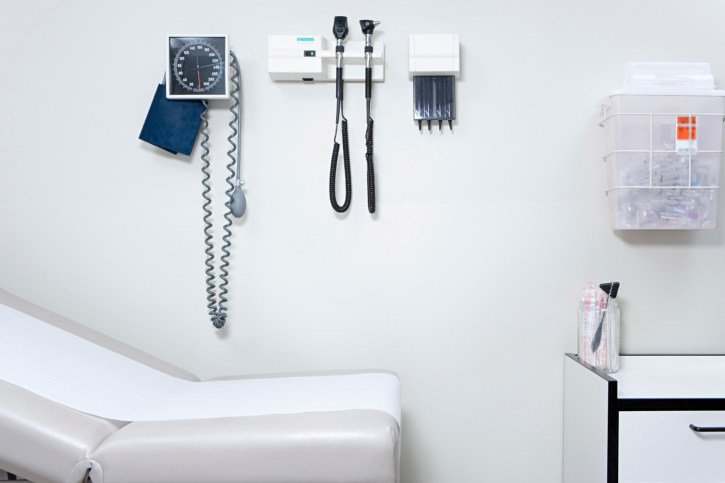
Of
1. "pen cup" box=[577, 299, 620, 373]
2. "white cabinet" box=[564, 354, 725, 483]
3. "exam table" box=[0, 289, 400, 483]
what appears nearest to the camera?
"exam table" box=[0, 289, 400, 483]

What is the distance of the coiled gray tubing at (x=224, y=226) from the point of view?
155 centimetres

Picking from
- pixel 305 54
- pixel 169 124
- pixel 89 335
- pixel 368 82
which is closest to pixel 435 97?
pixel 368 82

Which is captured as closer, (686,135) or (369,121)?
(686,135)

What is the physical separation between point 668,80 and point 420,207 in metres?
0.85

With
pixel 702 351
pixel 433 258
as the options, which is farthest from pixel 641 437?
pixel 433 258

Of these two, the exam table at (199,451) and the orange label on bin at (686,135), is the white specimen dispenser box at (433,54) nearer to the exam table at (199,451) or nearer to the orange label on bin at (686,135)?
the orange label on bin at (686,135)

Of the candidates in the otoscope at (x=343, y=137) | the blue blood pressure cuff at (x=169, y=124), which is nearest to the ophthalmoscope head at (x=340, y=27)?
the otoscope at (x=343, y=137)

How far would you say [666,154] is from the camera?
142 cm

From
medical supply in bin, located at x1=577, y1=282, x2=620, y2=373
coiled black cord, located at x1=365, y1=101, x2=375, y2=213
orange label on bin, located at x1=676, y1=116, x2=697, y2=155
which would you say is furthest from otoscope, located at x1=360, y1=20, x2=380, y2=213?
orange label on bin, located at x1=676, y1=116, x2=697, y2=155

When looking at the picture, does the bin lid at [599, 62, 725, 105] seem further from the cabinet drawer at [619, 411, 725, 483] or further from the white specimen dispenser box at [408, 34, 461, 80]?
the cabinet drawer at [619, 411, 725, 483]

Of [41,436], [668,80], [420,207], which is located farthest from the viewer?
[420,207]

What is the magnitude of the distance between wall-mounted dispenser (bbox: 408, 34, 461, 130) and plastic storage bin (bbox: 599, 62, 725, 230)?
0.48 metres

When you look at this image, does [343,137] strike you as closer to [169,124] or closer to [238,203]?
[238,203]

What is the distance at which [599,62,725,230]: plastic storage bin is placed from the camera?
4.66 ft
